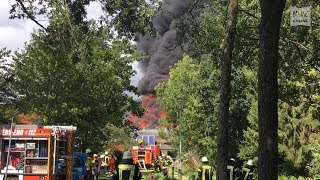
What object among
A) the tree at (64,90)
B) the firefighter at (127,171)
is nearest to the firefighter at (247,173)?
the firefighter at (127,171)

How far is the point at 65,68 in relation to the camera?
3089 cm

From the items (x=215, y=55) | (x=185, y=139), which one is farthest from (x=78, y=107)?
(x=185, y=139)

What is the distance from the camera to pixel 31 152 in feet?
62.3

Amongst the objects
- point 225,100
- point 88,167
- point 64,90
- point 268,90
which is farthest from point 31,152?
point 268,90

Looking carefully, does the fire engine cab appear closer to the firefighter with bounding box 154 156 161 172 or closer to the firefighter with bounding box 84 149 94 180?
the firefighter with bounding box 84 149 94 180

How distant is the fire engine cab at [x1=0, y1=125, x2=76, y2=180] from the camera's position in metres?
18.8

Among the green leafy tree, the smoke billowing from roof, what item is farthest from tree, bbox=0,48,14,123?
the smoke billowing from roof

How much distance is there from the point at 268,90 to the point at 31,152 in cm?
1259

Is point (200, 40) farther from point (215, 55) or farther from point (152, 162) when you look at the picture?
point (152, 162)

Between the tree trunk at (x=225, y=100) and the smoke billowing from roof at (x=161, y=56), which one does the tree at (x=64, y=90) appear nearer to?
the tree trunk at (x=225, y=100)

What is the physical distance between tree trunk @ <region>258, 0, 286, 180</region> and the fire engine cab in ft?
38.7

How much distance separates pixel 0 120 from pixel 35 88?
287cm

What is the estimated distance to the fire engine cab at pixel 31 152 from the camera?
18.8 meters

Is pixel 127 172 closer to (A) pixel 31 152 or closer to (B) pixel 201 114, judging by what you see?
(A) pixel 31 152
